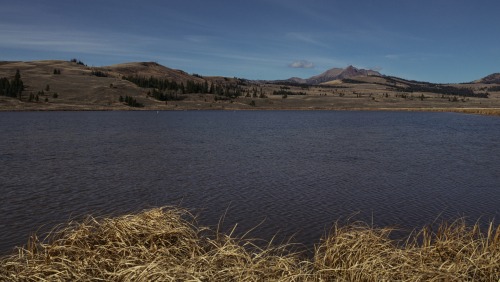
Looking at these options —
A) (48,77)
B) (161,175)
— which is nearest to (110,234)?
(161,175)

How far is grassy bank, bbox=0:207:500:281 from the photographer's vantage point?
9.40 m

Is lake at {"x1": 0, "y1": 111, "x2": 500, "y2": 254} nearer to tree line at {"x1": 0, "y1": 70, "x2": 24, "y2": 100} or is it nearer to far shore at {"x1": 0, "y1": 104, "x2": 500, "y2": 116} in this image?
far shore at {"x1": 0, "y1": 104, "x2": 500, "y2": 116}

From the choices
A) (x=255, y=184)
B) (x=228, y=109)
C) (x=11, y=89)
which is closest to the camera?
(x=255, y=184)

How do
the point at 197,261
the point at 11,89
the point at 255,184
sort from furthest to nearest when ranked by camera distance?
the point at 11,89
the point at 255,184
the point at 197,261

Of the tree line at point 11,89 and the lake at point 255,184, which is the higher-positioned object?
the tree line at point 11,89

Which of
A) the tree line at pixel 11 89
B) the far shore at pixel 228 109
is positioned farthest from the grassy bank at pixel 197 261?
the tree line at pixel 11 89

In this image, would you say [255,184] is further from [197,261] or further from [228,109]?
[228,109]

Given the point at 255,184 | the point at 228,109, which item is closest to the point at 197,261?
the point at 255,184

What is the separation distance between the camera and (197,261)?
399 inches

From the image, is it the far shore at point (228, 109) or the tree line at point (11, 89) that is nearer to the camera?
Answer: the far shore at point (228, 109)

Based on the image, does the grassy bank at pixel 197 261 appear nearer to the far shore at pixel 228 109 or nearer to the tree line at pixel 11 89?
the far shore at pixel 228 109

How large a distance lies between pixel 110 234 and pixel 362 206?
531 inches

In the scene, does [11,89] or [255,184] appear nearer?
[255,184]

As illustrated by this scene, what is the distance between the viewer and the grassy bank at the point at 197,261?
30.8ft
